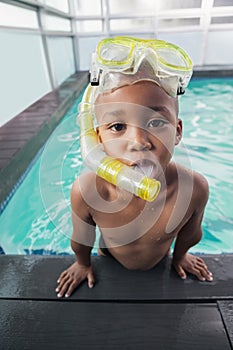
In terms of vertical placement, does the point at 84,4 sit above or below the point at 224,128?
above

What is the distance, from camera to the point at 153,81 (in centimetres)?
91

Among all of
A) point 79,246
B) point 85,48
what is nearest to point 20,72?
point 79,246

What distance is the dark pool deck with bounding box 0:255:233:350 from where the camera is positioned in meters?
1.03

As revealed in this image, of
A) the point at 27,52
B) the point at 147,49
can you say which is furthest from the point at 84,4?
the point at 147,49

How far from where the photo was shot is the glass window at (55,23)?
21.2 ft

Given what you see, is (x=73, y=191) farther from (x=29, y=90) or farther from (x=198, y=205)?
(x=29, y=90)

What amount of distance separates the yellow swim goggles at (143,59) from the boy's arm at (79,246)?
448mm

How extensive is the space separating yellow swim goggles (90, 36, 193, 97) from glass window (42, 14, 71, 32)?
6081mm

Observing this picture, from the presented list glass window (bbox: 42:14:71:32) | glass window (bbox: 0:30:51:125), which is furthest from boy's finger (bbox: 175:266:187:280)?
glass window (bbox: 42:14:71:32)

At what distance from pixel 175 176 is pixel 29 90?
15.6ft

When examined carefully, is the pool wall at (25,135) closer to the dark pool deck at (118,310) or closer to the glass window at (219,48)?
the dark pool deck at (118,310)

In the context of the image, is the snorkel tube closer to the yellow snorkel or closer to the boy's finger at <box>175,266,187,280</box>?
the yellow snorkel

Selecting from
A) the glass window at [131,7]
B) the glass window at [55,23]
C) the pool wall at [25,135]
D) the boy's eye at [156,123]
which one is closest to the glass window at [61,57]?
the glass window at [55,23]

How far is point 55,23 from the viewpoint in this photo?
7348 mm
